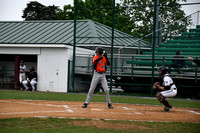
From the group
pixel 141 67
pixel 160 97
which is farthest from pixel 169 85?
pixel 141 67

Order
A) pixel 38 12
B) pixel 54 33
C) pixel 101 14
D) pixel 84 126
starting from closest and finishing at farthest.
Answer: pixel 84 126
pixel 54 33
pixel 101 14
pixel 38 12

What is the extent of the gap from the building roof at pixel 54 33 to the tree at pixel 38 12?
74.8 ft

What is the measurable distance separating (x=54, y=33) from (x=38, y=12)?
28.8 metres

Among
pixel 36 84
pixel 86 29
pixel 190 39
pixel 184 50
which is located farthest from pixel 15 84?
pixel 190 39

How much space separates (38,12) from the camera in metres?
55.5

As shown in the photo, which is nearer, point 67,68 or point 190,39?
point 67,68

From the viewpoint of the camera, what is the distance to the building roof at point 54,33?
26703 millimetres

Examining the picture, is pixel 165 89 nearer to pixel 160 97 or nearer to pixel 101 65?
pixel 160 97

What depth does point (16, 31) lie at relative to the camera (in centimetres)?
2919

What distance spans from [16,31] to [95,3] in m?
20.8

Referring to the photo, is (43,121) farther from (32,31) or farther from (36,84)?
(32,31)

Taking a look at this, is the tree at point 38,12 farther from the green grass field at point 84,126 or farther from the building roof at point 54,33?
the green grass field at point 84,126

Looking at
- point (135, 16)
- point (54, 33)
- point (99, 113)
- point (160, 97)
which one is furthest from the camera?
point (135, 16)

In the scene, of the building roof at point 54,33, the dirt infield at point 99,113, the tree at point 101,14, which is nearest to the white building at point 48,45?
the building roof at point 54,33
